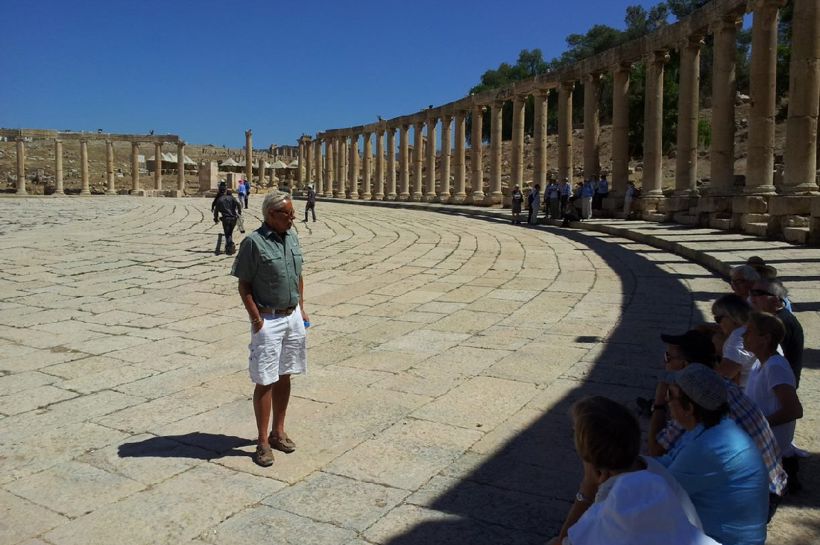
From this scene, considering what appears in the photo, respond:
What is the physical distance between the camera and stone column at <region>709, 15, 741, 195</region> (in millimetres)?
17578

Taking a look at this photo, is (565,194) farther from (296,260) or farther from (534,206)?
(296,260)

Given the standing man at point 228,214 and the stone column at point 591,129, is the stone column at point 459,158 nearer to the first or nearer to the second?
the stone column at point 591,129

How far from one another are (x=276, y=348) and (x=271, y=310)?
237 millimetres

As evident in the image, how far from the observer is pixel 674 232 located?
16.1 m

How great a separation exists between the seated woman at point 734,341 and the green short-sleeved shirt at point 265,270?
2624mm

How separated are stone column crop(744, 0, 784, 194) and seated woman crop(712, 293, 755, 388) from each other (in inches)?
501

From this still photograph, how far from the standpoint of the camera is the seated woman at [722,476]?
260 cm

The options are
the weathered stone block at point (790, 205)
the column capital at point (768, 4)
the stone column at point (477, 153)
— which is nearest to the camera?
the weathered stone block at point (790, 205)

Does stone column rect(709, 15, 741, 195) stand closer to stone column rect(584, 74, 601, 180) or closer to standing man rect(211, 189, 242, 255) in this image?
stone column rect(584, 74, 601, 180)

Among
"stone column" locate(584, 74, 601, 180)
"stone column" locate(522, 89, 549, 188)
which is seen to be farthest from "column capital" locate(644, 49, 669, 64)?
"stone column" locate(522, 89, 549, 188)

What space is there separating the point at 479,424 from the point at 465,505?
123 centimetres

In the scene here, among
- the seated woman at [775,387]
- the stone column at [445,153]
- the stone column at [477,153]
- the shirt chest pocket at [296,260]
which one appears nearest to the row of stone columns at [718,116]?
the stone column at [477,153]

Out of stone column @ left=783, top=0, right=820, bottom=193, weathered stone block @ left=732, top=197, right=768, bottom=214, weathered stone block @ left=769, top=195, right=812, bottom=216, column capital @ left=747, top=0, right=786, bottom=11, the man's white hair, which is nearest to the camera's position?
the man's white hair

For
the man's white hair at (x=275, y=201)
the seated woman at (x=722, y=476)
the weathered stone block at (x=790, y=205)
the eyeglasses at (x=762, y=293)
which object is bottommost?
A: the seated woman at (x=722, y=476)
